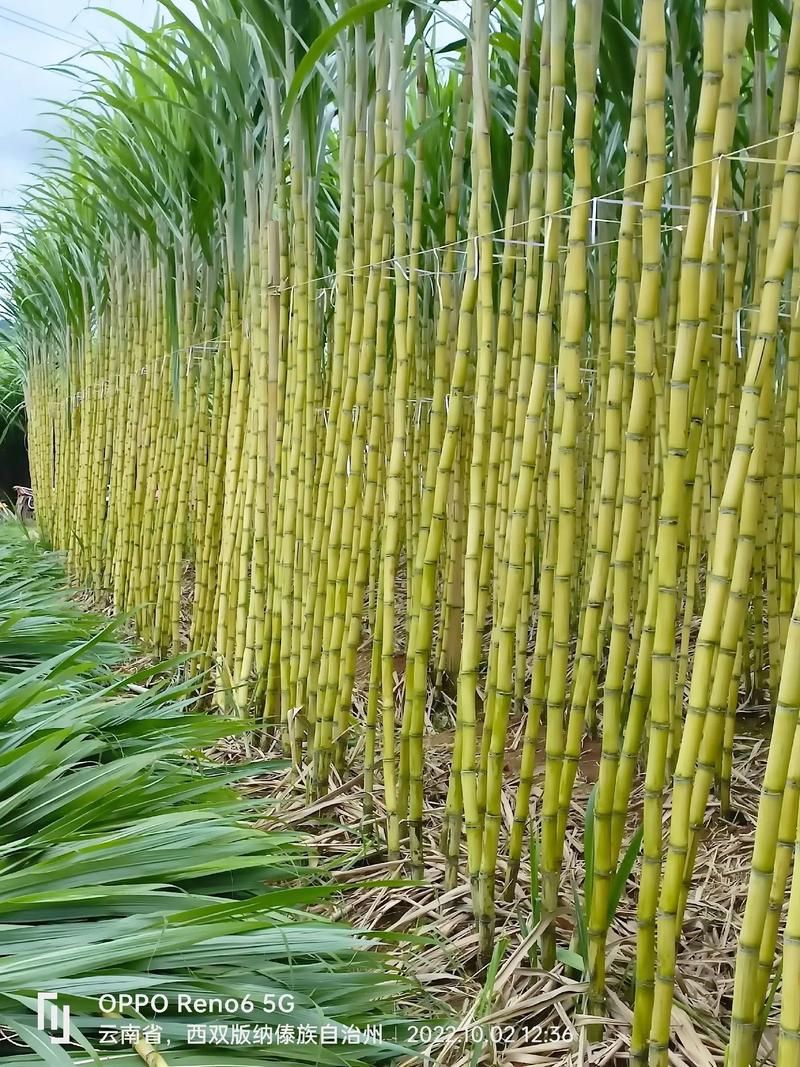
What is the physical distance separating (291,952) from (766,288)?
67cm

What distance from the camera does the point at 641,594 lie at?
4.01ft

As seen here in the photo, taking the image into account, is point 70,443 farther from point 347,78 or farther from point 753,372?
point 753,372

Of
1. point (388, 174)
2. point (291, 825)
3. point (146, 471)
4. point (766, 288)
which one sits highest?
point (388, 174)

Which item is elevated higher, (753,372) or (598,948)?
(753,372)

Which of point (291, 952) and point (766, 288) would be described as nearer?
point (766, 288)

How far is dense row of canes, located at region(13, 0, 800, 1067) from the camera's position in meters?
0.67

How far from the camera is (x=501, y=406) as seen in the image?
95 centimetres

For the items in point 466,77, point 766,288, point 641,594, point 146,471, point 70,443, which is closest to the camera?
point 766,288

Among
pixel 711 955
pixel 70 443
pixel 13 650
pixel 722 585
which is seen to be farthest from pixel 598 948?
pixel 70 443

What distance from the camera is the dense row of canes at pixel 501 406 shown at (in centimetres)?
67

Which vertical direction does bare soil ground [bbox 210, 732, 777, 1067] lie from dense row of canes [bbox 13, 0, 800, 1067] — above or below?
below

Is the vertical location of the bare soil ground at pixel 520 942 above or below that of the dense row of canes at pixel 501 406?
below

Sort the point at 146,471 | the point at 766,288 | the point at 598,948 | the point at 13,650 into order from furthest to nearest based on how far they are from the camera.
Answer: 1. the point at 146,471
2. the point at 13,650
3. the point at 598,948
4. the point at 766,288

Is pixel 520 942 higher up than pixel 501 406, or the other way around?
pixel 501 406
